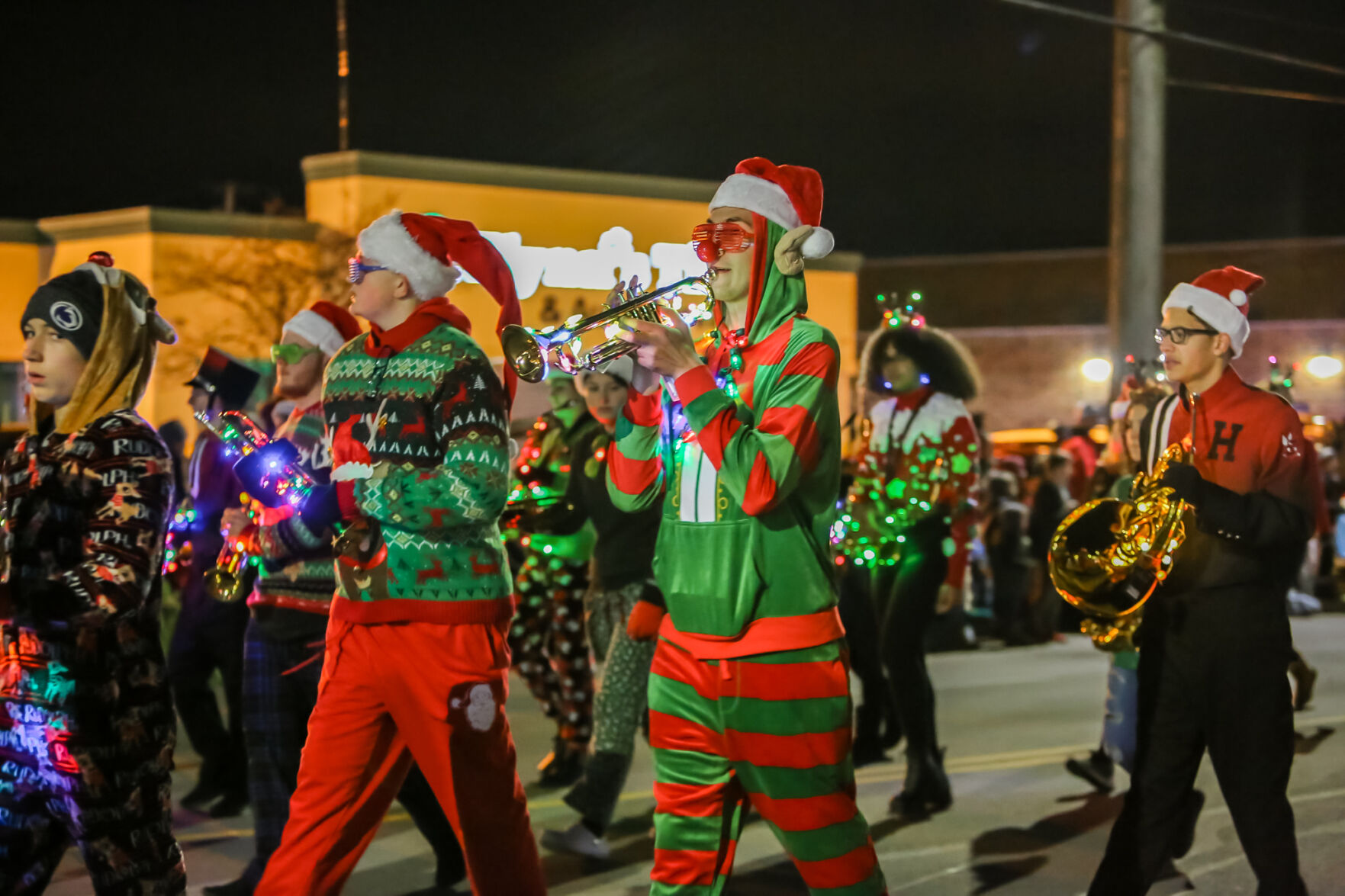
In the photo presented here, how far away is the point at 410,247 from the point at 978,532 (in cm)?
1115

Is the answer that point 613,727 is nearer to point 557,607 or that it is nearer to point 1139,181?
point 557,607

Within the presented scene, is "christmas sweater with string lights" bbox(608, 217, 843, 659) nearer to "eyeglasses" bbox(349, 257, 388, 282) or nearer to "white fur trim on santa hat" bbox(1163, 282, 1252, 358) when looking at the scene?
"eyeglasses" bbox(349, 257, 388, 282)

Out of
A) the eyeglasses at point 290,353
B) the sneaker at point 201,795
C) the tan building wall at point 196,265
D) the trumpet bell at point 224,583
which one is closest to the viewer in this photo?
the trumpet bell at point 224,583

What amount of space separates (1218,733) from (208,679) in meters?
4.45

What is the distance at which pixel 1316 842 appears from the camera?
589cm

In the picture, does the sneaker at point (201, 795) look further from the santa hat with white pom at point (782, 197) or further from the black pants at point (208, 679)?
the santa hat with white pom at point (782, 197)

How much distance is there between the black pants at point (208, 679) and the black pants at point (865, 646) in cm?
305

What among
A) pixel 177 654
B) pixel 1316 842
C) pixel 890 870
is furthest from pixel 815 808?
pixel 177 654

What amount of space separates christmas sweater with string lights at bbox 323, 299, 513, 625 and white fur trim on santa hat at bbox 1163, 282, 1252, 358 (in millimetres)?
2180

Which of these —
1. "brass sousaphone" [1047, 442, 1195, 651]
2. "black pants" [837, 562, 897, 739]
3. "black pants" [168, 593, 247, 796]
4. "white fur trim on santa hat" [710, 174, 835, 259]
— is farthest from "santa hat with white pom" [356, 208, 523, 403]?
"black pants" [837, 562, 897, 739]

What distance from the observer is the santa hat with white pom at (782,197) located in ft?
12.0

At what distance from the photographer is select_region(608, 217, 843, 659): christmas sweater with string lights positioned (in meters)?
3.36

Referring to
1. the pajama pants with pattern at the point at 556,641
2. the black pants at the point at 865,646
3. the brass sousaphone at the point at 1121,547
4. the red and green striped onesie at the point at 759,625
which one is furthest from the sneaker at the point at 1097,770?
the red and green striped onesie at the point at 759,625

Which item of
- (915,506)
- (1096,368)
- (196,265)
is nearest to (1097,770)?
(915,506)
